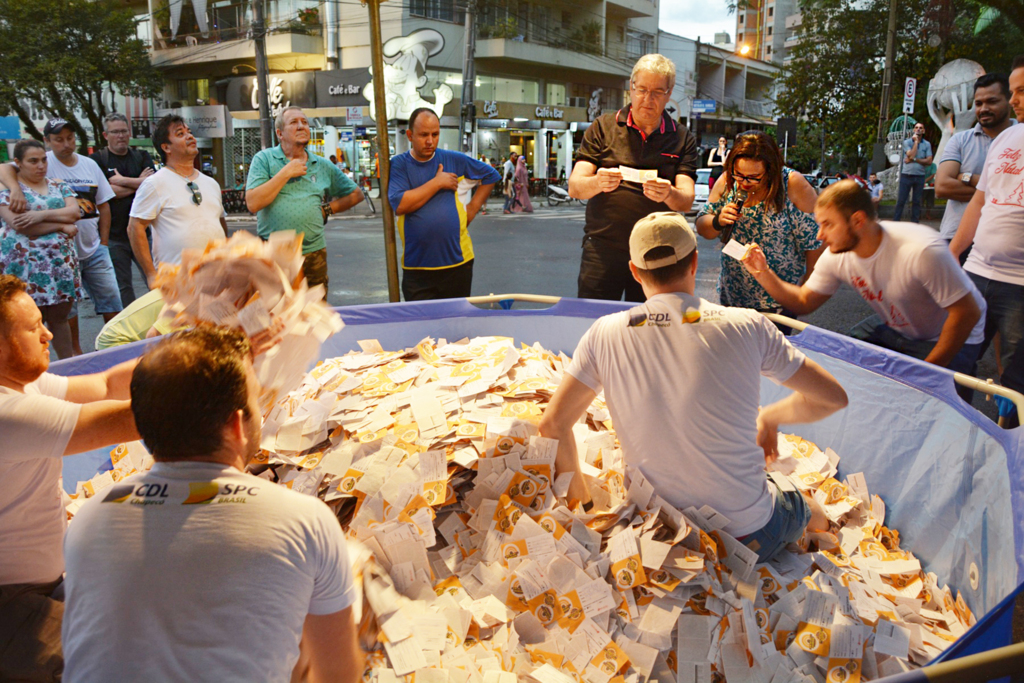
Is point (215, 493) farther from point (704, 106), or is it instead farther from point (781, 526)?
point (704, 106)

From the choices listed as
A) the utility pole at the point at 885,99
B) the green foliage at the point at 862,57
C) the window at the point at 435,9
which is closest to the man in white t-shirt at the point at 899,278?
the utility pole at the point at 885,99

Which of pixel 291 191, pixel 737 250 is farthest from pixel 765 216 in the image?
pixel 291 191

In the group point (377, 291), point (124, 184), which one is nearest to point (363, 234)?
point (377, 291)

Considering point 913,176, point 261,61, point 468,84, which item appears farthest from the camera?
point 468,84

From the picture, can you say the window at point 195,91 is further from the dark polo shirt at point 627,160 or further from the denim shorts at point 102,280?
the dark polo shirt at point 627,160

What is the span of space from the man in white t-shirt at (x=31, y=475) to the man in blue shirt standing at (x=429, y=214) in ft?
8.90

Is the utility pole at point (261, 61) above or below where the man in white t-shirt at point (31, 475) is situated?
above

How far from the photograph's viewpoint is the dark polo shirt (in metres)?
4.11

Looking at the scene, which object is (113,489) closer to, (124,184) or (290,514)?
(290,514)

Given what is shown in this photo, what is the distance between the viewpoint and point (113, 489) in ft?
4.18

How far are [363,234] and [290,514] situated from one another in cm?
1430

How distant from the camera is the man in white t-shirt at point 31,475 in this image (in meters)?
1.69

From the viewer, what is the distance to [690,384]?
6.68ft

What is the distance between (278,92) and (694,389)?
31.7 m
